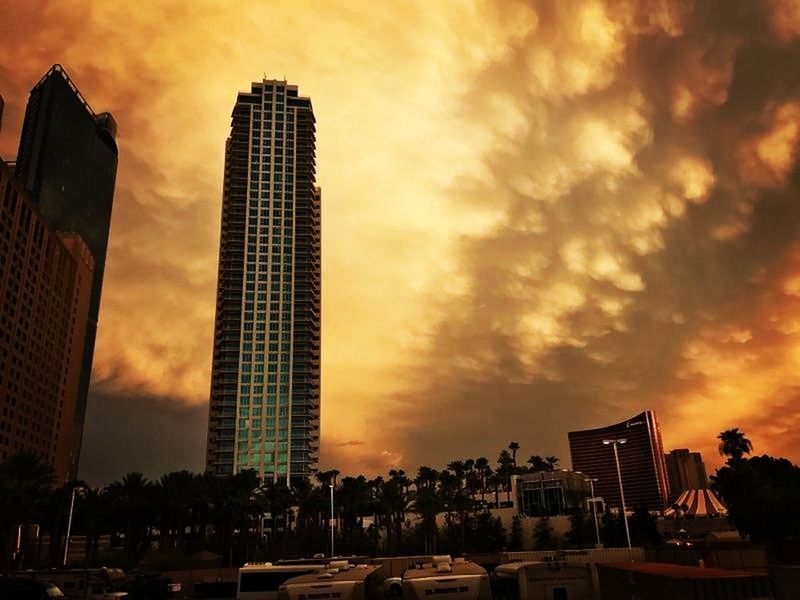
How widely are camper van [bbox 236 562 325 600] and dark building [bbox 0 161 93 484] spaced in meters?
130

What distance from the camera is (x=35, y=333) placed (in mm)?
158750

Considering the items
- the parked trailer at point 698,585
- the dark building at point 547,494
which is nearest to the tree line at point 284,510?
the dark building at point 547,494

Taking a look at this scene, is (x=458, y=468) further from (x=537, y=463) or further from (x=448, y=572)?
(x=448, y=572)

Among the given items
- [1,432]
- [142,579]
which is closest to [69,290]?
[1,432]

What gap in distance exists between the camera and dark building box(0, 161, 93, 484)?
142 m

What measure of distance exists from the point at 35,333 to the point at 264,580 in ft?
493

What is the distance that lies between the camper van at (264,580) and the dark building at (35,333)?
5130 inches

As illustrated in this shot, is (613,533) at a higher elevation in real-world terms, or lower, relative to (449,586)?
lower

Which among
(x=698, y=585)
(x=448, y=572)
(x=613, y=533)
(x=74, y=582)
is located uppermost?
(x=448, y=572)

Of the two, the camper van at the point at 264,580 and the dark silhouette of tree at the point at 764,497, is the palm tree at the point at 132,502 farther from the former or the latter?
the dark silhouette of tree at the point at 764,497

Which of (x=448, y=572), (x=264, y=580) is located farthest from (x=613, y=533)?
(x=448, y=572)

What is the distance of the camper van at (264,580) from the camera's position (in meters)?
33.9

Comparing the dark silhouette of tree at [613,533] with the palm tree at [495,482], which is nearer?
the dark silhouette of tree at [613,533]

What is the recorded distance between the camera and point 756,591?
741 inches
